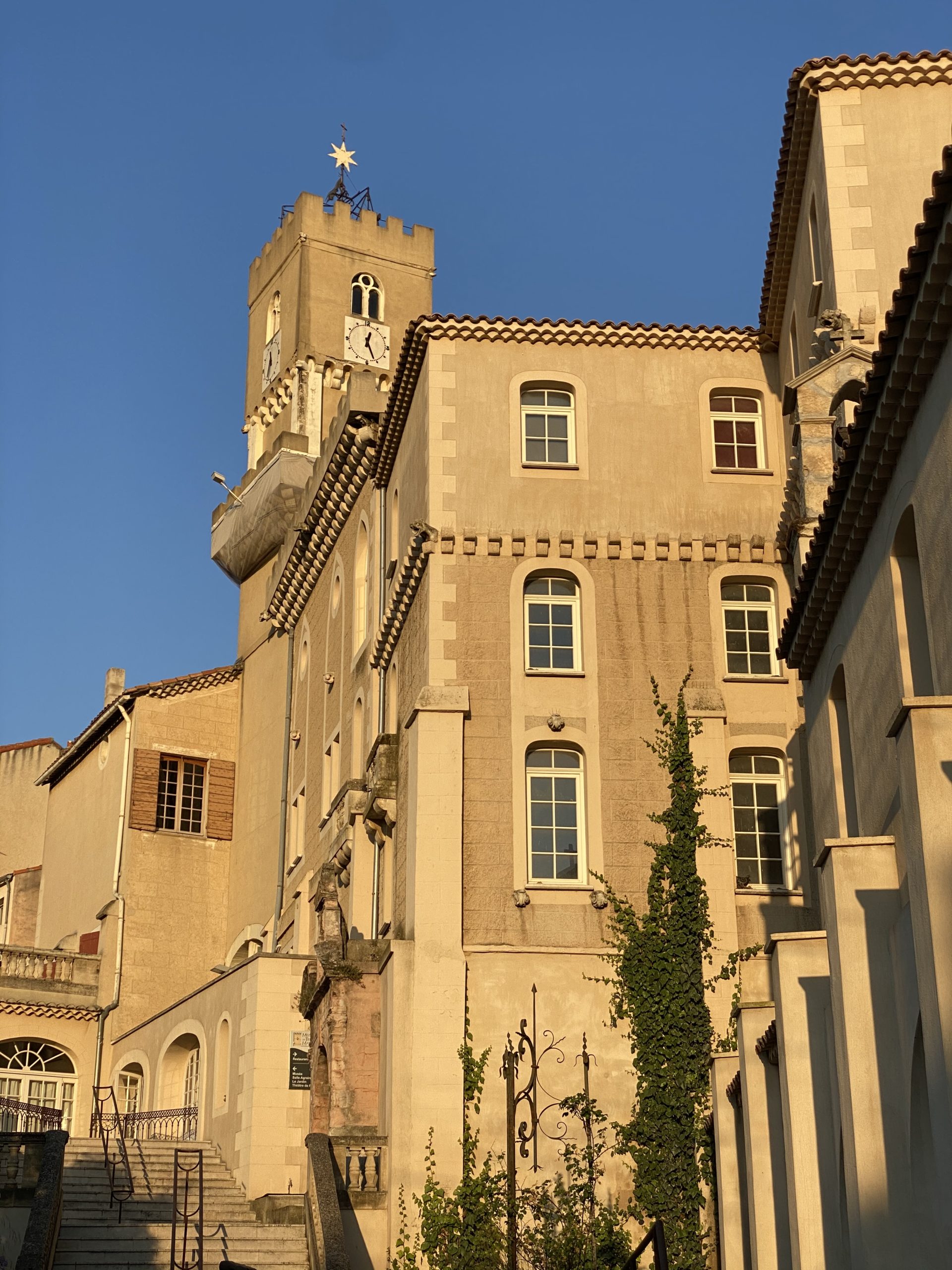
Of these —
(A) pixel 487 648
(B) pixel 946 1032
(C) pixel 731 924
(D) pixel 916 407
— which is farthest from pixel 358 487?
(B) pixel 946 1032

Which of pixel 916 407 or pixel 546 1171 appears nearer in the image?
pixel 916 407

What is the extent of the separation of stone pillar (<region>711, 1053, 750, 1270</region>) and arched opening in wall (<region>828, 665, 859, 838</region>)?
3.43 metres

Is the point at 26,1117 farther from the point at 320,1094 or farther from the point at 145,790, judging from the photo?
the point at 145,790

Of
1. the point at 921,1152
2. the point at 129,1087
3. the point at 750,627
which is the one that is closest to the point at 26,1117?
the point at 129,1087

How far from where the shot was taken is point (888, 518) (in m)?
16.1

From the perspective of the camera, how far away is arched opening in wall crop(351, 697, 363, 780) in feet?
109

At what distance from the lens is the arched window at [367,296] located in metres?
53.8

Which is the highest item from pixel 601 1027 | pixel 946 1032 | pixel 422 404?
pixel 422 404

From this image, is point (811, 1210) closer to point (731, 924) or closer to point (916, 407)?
point (916, 407)

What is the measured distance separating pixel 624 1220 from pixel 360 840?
9017 millimetres

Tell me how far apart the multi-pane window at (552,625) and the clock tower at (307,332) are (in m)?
20.3

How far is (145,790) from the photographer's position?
44.2 m

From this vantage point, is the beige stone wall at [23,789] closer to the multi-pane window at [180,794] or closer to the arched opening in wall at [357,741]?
the multi-pane window at [180,794]

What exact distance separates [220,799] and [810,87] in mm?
25562
